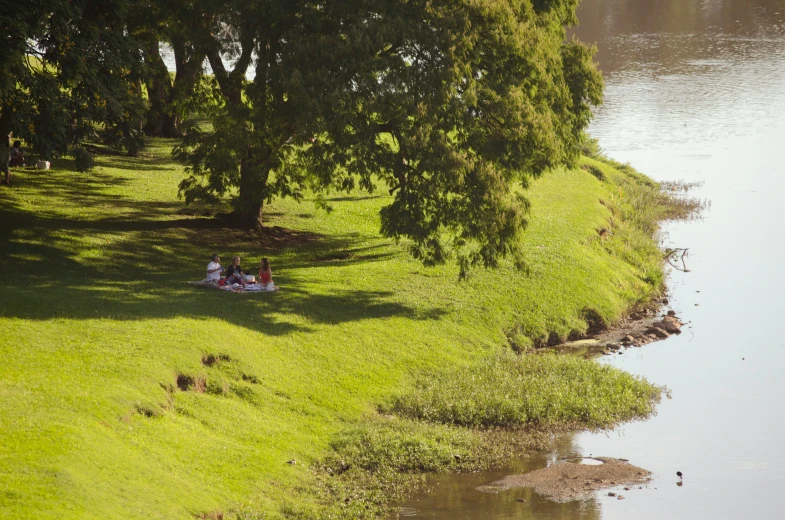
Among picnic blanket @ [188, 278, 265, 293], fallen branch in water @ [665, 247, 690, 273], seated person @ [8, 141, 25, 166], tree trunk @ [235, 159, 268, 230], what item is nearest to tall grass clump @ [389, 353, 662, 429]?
picnic blanket @ [188, 278, 265, 293]

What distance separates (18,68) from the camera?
24.5 metres

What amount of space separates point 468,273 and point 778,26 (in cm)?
6784

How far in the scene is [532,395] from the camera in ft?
87.1

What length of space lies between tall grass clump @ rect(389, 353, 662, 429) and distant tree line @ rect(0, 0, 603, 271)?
4.87m

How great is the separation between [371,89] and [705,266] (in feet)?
72.2

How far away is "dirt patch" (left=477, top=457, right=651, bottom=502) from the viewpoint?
842 inches

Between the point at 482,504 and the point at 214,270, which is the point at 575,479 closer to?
the point at 482,504

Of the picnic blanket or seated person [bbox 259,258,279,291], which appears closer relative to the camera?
the picnic blanket

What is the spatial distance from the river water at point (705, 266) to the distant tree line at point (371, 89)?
8.64m

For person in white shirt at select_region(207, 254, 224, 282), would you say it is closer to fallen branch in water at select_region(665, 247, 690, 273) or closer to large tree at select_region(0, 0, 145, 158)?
large tree at select_region(0, 0, 145, 158)

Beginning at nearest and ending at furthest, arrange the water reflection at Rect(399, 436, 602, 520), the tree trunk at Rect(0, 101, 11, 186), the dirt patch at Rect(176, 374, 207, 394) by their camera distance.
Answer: the water reflection at Rect(399, 436, 602, 520) < the dirt patch at Rect(176, 374, 207, 394) < the tree trunk at Rect(0, 101, 11, 186)

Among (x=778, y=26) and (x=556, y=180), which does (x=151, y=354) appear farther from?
(x=778, y=26)

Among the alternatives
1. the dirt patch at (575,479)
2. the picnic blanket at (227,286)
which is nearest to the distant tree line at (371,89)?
the picnic blanket at (227,286)

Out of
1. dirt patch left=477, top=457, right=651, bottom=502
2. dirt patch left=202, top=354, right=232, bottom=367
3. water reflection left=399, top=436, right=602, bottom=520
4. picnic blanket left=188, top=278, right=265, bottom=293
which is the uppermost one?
picnic blanket left=188, top=278, right=265, bottom=293
